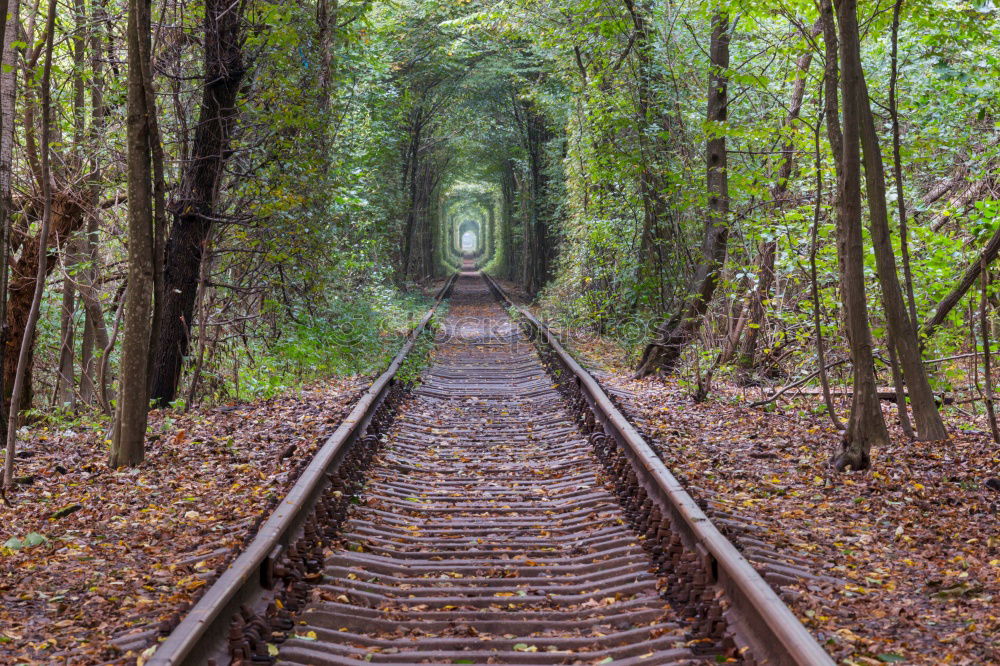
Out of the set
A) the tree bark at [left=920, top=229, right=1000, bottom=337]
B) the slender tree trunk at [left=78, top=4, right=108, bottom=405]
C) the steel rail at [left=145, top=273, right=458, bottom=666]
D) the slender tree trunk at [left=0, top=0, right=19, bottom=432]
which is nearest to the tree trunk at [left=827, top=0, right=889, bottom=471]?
the tree bark at [left=920, top=229, right=1000, bottom=337]

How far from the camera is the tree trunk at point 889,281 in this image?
6441 millimetres

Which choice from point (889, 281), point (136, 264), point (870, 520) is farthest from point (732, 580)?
point (136, 264)

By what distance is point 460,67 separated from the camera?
27656 mm

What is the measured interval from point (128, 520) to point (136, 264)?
Result: 2.04 meters

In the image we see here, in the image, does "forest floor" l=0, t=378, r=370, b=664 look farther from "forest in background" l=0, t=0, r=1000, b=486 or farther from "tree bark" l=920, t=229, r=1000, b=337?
"tree bark" l=920, t=229, r=1000, b=337

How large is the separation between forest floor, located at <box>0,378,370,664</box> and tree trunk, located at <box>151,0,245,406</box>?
93 cm

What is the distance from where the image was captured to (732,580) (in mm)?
3801

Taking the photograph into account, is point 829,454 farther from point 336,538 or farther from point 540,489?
point 336,538

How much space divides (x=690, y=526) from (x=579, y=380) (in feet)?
18.7

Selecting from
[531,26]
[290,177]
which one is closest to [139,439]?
[290,177]

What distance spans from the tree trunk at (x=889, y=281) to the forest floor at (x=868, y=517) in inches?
10.0

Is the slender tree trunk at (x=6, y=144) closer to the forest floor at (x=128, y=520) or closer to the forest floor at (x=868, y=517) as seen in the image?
the forest floor at (x=128, y=520)

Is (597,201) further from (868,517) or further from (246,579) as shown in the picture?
(246,579)

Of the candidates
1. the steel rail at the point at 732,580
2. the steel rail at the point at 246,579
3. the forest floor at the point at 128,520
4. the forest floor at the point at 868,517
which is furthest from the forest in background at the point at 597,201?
the steel rail at the point at 246,579
